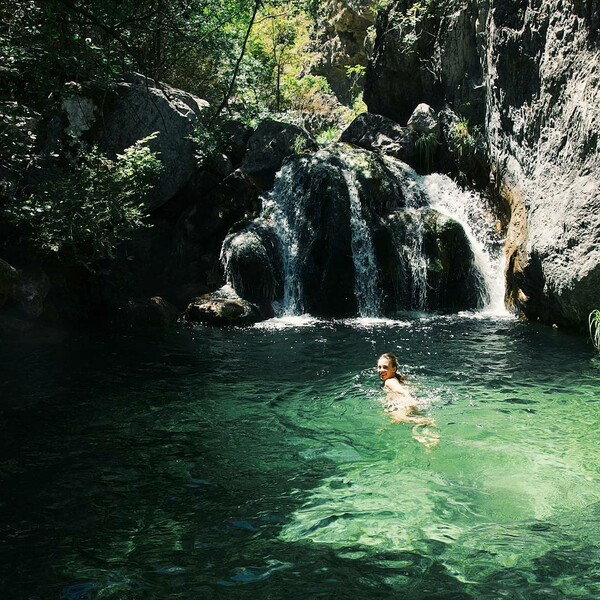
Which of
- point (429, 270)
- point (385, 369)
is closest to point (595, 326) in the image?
point (429, 270)

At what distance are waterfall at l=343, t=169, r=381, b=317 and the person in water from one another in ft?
21.6

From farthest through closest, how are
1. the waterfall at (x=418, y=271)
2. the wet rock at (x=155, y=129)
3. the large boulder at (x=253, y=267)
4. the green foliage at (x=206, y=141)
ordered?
the green foliage at (x=206, y=141)
the wet rock at (x=155, y=129)
the waterfall at (x=418, y=271)
the large boulder at (x=253, y=267)

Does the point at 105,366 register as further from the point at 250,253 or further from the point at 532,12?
the point at 532,12

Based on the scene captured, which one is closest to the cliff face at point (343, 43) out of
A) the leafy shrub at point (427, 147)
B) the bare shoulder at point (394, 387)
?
the leafy shrub at point (427, 147)

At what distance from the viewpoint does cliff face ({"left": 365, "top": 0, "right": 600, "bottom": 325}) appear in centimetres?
1156

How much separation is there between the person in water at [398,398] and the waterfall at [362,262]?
6.58 meters

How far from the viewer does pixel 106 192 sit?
1256cm

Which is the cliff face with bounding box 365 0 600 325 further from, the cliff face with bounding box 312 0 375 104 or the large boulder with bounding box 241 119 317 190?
the cliff face with bounding box 312 0 375 104

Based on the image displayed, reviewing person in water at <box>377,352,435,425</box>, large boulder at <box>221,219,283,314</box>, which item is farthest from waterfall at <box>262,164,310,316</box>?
person in water at <box>377,352,435,425</box>

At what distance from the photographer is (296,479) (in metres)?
5.86

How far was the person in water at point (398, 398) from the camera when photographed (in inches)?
289

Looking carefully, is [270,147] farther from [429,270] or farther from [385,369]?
[385,369]

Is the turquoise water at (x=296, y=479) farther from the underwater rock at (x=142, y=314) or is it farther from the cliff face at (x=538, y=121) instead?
the underwater rock at (x=142, y=314)

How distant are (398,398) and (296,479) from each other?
7.44 ft
